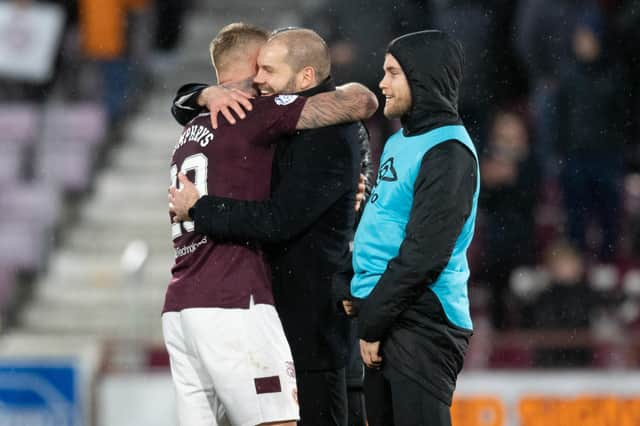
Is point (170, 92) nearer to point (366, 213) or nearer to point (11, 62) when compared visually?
point (11, 62)

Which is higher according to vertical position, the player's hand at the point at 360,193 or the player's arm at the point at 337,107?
the player's arm at the point at 337,107

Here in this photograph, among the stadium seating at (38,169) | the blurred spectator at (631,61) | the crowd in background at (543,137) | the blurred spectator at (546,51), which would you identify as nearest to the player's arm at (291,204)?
the crowd in background at (543,137)

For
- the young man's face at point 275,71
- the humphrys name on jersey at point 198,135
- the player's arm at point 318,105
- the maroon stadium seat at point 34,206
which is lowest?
the humphrys name on jersey at point 198,135

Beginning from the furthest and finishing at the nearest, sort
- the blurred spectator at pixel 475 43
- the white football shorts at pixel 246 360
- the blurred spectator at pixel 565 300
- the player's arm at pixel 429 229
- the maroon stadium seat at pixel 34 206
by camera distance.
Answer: the maroon stadium seat at pixel 34 206 → the blurred spectator at pixel 475 43 → the blurred spectator at pixel 565 300 → the white football shorts at pixel 246 360 → the player's arm at pixel 429 229

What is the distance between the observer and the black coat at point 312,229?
4043mm

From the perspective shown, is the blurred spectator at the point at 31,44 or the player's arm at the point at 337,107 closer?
the player's arm at the point at 337,107

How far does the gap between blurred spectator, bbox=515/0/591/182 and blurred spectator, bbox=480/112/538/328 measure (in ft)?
0.86

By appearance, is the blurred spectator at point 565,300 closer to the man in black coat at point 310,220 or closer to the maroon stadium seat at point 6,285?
the maroon stadium seat at point 6,285

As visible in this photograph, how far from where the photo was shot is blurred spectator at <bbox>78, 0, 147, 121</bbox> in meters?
10.5

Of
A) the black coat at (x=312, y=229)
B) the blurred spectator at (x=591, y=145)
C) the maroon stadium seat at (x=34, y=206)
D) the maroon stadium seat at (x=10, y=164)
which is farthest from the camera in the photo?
the maroon stadium seat at (x=10, y=164)

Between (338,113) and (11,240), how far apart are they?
6517 millimetres

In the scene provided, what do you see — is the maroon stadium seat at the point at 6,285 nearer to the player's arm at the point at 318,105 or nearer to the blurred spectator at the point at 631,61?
the blurred spectator at the point at 631,61

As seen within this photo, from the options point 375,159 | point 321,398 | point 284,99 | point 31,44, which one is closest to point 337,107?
point 284,99

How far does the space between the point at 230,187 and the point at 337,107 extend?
1.42 ft
